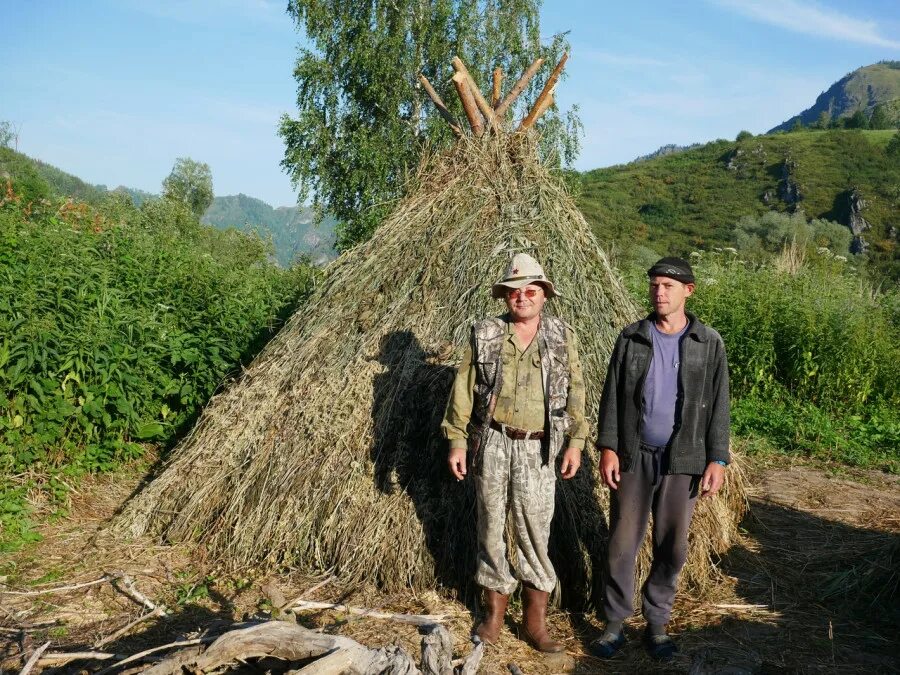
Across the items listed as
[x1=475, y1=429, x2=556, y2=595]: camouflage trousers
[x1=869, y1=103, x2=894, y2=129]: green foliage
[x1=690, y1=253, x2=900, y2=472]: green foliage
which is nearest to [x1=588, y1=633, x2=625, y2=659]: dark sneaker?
A: [x1=475, y1=429, x2=556, y2=595]: camouflage trousers

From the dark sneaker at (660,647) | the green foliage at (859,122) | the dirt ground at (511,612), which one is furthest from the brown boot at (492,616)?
the green foliage at (859,122)

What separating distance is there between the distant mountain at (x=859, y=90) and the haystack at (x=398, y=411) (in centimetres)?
17908

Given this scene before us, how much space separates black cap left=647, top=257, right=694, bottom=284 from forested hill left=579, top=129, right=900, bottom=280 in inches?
1306

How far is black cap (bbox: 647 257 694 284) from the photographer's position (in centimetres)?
357

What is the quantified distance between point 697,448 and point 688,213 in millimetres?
46777

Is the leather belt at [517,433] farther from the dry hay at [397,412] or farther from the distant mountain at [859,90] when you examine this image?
the distant mountain at [859,90]

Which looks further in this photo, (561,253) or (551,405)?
(561,253)

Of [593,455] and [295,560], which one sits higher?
[593,455]

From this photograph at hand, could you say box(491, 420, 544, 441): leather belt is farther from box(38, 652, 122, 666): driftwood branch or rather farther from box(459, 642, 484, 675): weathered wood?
box(38, 652, 122, 666): driftwood branch

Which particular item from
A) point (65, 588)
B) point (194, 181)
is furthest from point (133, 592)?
point (194, 181)

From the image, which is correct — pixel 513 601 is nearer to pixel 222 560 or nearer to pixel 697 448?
pixel 697 448

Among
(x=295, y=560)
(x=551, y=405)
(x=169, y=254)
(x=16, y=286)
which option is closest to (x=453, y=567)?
(x=295, y=560)

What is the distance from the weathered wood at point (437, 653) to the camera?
3.21 m

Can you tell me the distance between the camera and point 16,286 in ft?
19.3
